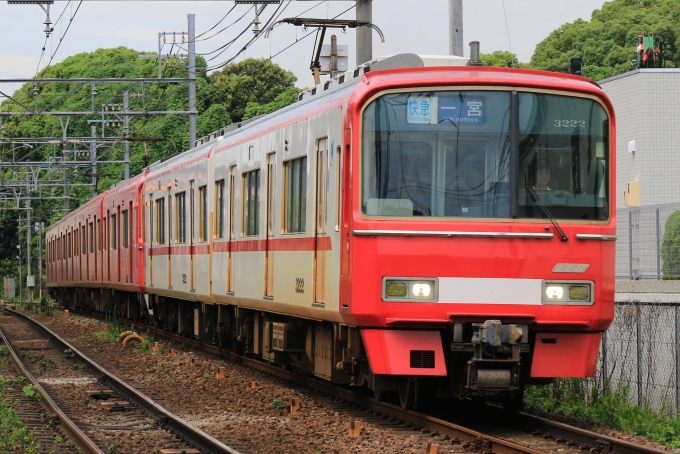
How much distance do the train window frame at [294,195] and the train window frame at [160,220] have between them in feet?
29.8

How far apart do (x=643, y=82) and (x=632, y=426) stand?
60.5ft

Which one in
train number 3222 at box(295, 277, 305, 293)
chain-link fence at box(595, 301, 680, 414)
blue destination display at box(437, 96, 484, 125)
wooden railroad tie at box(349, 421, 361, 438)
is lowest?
wooden railroad tie at box(349, 421, 361, 438)

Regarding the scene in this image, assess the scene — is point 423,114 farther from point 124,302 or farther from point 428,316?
point 124,302

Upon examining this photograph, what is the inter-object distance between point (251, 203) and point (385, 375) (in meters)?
4.26

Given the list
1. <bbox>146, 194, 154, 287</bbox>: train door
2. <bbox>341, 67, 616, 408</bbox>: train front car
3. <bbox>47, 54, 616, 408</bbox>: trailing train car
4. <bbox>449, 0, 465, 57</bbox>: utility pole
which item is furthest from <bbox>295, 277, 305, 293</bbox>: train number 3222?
<bbox>146, 194, 154, 287</bbox>: train door

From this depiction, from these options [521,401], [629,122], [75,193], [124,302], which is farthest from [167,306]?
[75,193]

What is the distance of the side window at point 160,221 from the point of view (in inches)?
840

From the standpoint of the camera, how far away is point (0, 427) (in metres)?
10.1

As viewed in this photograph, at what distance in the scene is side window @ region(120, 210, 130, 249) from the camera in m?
26.5

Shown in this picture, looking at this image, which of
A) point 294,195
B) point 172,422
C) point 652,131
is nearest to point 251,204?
point 294,195

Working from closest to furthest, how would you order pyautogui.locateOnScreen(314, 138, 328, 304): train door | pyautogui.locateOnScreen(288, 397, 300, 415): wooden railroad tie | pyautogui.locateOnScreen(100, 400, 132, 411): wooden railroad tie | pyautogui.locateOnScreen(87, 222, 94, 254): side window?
pyautogui.locateOnScreen(314, 138, 328, 304): train door, pyautogui.locateOnScreen(288, 397, 300, 415): wooden railroad tie, pyautogui.locateOnScreen(100, 400, 132, 411): wooden railroad tie, pyautogui.locateOnScreen(87, 222, 94, 254): side window

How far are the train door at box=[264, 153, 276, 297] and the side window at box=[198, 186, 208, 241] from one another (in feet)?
13.0

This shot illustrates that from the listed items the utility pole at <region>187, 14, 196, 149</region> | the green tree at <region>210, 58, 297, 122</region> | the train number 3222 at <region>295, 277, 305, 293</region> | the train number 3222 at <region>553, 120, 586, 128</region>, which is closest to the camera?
the train number 3222 at <region>553, 120, 586, 128</region>

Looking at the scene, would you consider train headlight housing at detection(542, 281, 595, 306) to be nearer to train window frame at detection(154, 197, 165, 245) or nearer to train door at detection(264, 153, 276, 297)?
train door at detection(264, 153, 276, 297)
